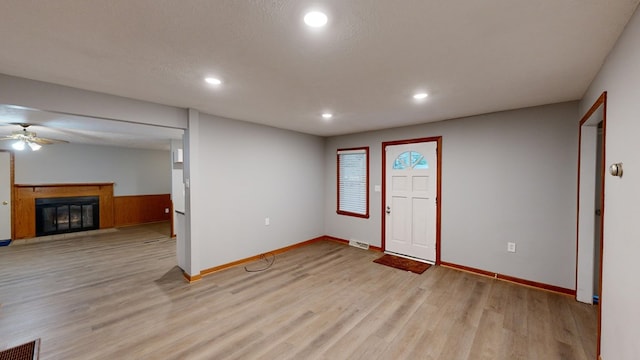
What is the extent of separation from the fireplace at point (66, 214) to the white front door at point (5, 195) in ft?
1.41

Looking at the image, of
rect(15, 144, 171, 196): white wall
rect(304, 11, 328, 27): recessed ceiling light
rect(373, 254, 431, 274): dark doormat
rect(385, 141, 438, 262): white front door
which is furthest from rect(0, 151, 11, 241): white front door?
rect(385, 141, 438, 262): white front door

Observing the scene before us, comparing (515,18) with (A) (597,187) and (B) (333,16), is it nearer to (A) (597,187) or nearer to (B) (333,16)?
(B) (333,16)

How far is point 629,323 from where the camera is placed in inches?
54.1

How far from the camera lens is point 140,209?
24.4 feet

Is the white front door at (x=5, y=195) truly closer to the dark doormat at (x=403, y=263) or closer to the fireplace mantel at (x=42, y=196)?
the fireplace mantel at (x=42, y=196)

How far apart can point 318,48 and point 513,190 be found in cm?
325

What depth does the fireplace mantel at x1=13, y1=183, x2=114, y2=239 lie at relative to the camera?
5.63m

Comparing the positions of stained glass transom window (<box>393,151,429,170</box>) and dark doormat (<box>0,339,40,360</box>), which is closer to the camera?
dark doormat (<box>0,339,40,360</box>)

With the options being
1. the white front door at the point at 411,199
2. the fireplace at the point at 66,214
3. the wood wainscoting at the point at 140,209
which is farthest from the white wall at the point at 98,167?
the white front door at the point at 411,199

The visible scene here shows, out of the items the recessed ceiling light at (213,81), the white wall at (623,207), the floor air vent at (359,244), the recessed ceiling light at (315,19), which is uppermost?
the recessed ceiling light at (213,81)

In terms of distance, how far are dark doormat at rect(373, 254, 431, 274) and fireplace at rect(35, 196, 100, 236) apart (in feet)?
24.0

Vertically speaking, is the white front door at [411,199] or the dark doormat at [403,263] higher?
the white front door at [411,199]

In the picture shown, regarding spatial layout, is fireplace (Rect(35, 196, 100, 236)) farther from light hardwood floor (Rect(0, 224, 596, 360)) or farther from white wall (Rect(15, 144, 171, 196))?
light hardwood floor (Rect(0, 224, 596, 360))

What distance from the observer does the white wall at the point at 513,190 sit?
3.04 m
